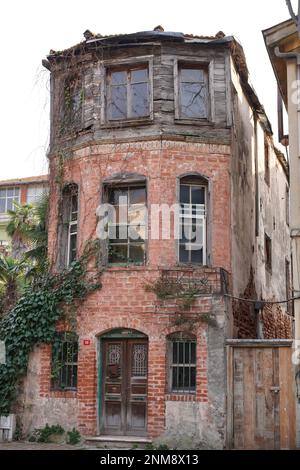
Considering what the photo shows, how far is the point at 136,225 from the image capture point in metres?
16.5

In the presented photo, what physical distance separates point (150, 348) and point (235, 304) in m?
2.46

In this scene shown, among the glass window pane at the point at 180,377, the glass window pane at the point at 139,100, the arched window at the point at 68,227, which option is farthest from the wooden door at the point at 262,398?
the glass window pane at the point at 139,100

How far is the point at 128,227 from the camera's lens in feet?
54.3

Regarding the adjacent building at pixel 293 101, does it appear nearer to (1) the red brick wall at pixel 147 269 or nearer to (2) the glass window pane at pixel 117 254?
(1) the red brick wall at pixel 147 269

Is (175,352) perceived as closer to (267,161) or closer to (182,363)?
(182,363)

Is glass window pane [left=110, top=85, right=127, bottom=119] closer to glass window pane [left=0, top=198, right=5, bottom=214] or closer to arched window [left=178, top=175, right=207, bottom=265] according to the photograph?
arched window [left=178, top=175, right=207, bottom=265]

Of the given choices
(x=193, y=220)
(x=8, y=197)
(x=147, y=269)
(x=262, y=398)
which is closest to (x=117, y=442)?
(x=262, y=398)

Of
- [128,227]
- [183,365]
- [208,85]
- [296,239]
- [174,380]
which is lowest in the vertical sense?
[174,380]

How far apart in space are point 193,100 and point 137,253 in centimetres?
410

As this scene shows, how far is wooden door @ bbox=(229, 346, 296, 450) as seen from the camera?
1468cm

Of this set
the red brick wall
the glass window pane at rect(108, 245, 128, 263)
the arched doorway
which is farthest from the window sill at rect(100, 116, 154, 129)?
the arched doorway

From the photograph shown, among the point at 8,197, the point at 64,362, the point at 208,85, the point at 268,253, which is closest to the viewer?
the point at 64,362

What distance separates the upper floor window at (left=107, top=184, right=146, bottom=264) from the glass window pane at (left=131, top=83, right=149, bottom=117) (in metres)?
1.87
